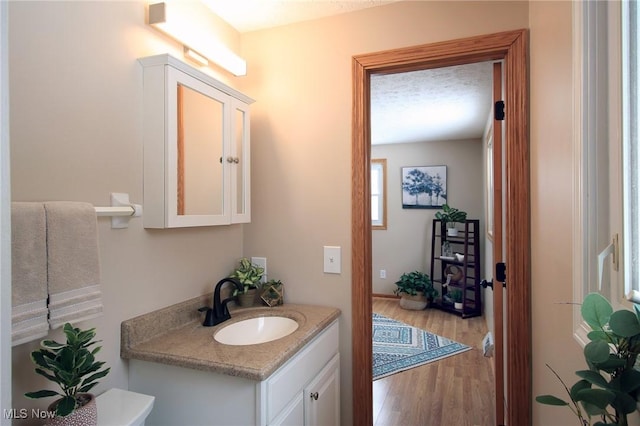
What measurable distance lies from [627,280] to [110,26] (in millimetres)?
1648

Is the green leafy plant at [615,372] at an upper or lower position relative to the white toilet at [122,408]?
upper

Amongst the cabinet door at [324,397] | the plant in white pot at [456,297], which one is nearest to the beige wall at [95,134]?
the cabinet door at [324,397]

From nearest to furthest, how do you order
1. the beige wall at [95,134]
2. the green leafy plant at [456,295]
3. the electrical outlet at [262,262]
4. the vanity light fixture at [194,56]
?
the beige wall at [95,134] < the vanity light fixture at [194,56] < the electrical outlet at [262,262] < the green leafy plant at [456,295]

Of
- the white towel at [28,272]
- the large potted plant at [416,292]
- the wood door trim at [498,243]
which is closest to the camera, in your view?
the white towel at [28,272]

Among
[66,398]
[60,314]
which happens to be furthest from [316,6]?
[66,398]

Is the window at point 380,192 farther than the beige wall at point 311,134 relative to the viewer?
Yes

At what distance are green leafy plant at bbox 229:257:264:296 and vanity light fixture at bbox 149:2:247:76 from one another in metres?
0.97

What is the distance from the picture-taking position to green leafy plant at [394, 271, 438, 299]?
4609 millimetres

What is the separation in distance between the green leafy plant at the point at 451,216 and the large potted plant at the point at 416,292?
0.82m

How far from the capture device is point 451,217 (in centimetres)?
450

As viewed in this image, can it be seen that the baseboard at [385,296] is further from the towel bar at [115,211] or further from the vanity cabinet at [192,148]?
the towel bar at [115,211]

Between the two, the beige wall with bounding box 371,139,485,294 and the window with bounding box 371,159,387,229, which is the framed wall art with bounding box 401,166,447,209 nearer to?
the beige wall with bounding box 371,139,485,294

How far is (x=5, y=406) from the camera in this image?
0.58 metres

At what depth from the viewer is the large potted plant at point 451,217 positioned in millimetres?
4454
